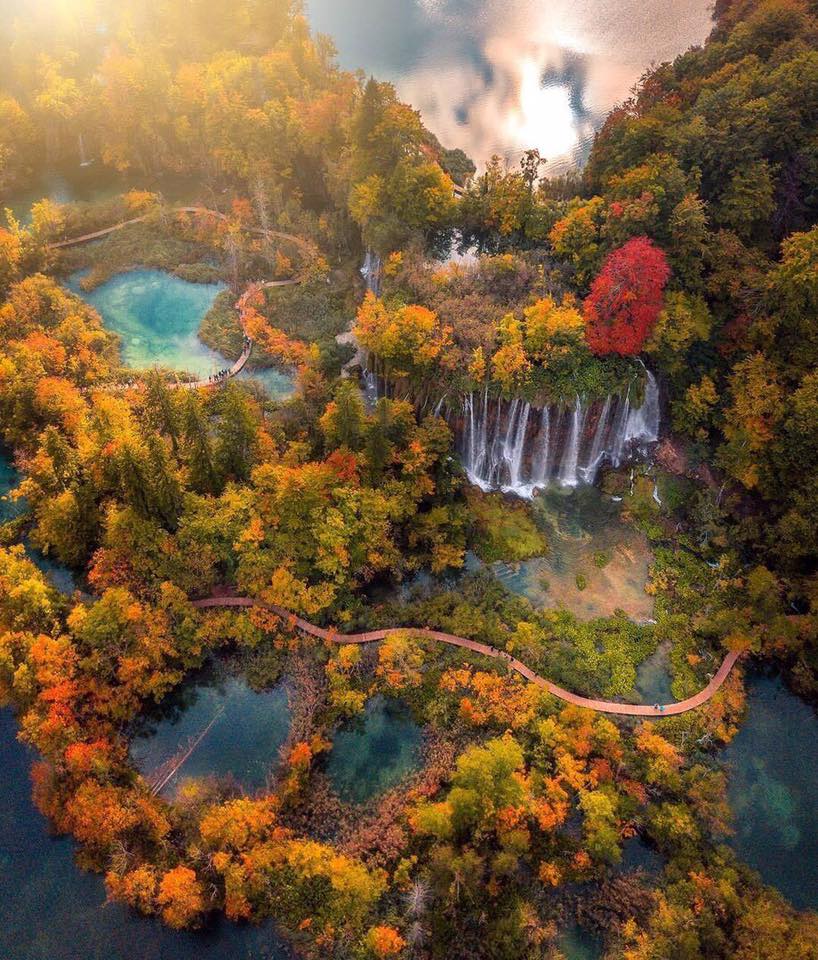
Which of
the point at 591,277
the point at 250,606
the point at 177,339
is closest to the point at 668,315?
the point at 591,277

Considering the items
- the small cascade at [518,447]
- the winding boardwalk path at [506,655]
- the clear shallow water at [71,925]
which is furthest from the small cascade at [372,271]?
the clear shallow water at [71,925]

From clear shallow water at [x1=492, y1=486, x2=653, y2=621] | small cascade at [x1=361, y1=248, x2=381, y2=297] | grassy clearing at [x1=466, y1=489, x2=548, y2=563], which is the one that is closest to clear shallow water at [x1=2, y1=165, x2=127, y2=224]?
small cascade at [x1=361, y1=248, x2=381, y2=297]

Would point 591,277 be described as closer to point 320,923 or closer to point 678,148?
point 678,148

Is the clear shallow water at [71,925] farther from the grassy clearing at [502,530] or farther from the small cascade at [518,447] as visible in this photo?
the small cascade at [518,447]

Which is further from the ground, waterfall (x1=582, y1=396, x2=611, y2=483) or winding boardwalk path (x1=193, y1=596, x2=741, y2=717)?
waterfall (x1=582, y1=396, x2=611, y2=483)

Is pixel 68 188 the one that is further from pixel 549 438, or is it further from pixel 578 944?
pixel 578 944

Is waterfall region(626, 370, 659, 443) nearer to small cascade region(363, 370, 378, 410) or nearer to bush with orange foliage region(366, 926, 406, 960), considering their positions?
small cascade region(363, 370, 378, 410)
